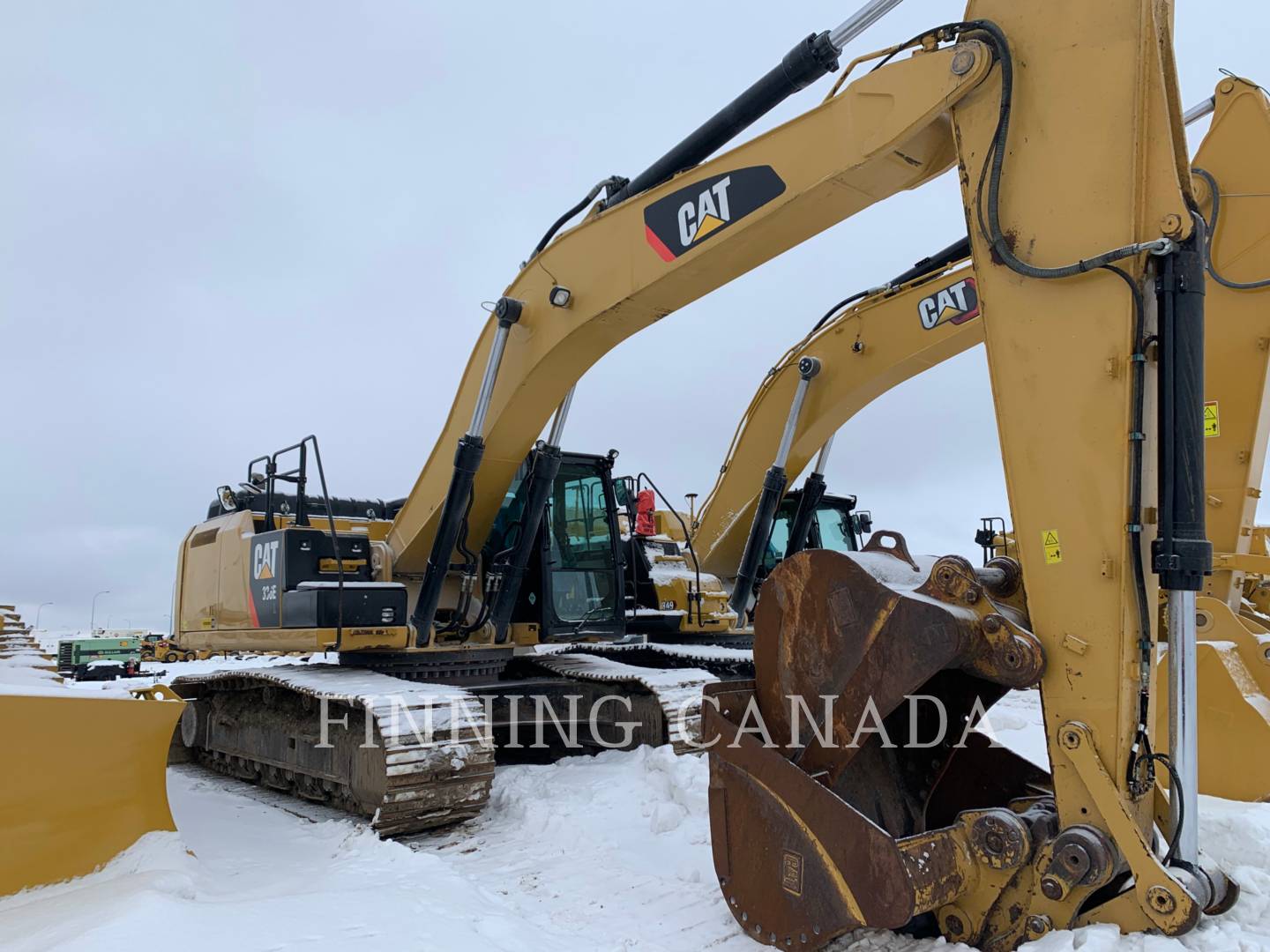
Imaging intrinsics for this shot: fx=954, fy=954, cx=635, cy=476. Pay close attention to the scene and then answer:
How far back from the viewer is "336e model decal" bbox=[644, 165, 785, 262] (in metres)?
4.60

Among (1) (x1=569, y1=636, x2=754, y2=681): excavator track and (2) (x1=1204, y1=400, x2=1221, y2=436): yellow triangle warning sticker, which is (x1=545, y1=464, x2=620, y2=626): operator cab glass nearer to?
(1) (x1=569, y1=636, x2=754, y2=681): excavator track

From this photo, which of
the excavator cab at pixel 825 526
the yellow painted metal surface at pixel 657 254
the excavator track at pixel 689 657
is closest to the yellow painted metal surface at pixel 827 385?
the excavator cab at pixel 825 526

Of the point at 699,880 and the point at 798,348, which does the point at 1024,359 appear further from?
the point at 798,348

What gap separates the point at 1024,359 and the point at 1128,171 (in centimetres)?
67

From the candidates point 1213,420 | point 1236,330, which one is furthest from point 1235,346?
point 1213,420

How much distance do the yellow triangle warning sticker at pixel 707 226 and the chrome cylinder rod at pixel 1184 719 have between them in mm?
2783

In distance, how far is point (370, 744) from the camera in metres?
5.39

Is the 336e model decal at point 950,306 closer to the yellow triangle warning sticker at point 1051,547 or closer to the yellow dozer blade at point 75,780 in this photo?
the yellow triangle warning sticker at point 1051,547

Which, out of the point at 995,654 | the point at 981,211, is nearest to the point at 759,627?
the point at 995,654

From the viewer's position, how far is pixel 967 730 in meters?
3.66

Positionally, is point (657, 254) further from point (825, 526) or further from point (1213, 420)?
point (825, 526)

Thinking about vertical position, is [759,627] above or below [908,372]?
below

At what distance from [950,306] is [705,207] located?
3836 millimetres

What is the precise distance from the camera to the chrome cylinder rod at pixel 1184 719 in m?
2.85
